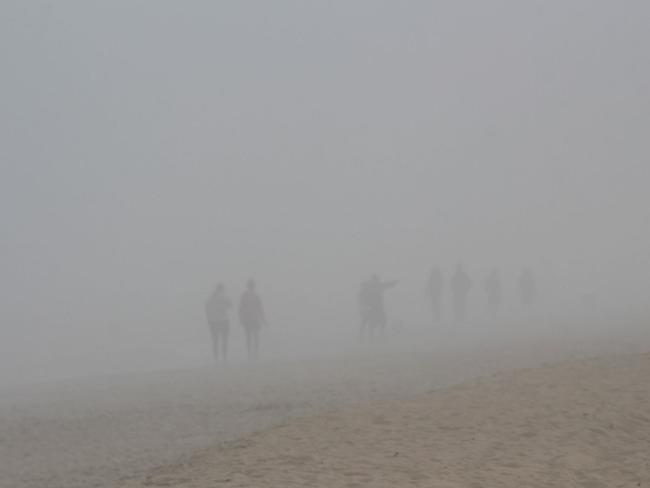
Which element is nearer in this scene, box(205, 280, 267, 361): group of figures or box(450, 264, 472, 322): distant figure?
box(205, 280, 267, 361): group of figures

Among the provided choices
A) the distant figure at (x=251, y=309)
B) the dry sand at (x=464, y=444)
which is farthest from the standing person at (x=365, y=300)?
the dry sand at (x=464, y=444)

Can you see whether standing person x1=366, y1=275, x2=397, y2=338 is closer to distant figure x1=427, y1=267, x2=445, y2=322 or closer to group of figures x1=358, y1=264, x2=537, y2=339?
group of figures x1=358, y1=264, x2=537, y2=339

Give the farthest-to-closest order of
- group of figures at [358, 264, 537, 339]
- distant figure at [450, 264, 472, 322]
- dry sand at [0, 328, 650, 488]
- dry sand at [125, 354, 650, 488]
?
distant figure at [450, 264, 472, 322] < group of figures at [358, 264, 537, 339] < dry sand at [0, 328, 650, 488] < dry sand at [125, 354, 650, 488]

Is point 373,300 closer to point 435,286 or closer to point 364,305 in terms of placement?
point 364,305

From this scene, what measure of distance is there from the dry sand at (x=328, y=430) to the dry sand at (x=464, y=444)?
0.7 inches

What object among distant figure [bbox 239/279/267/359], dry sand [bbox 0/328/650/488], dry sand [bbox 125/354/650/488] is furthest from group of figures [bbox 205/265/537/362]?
dry sand [bbox 125/354/650/488]

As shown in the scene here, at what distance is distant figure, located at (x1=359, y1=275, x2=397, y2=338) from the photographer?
28.0 meters

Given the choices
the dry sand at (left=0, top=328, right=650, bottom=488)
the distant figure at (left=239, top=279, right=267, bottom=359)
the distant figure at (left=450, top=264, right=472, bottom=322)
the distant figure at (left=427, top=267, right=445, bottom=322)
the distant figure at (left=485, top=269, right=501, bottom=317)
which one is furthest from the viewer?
the distant figure at (left=485, top=269, right=501, bottom=317)

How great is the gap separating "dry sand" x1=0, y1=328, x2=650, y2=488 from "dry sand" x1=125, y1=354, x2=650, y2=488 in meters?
0.02

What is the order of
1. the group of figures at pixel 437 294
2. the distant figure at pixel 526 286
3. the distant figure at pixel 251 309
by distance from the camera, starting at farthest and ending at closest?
1. the distant figure at pixel 526 286
2. the group of figures at pixel 437 294
3. the distant figure at pixel 251 309

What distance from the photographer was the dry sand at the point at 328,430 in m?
7.61

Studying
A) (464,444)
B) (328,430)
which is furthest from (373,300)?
(464,444)

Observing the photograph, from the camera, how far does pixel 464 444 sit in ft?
27.7

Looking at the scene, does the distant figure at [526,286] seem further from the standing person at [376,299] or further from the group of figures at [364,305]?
the standing person at [376,299]
